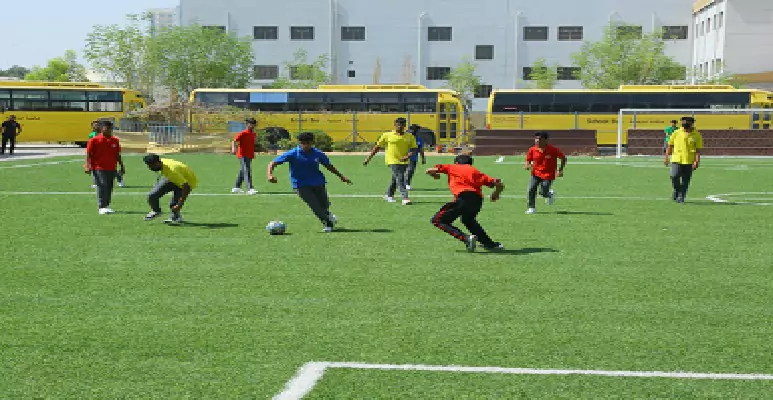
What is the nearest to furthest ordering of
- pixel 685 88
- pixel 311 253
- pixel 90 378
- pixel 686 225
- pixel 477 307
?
pixel 90 378 < pixel 477 307 < pixel 311 253 < pixel 686 225 < pixel 685 88

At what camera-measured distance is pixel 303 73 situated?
235 feet

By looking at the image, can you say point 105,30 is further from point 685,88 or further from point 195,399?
point 195,399

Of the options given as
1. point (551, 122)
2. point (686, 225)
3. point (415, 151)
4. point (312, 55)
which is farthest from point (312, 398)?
point (312, 55)

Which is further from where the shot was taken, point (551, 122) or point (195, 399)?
point (551, 122)

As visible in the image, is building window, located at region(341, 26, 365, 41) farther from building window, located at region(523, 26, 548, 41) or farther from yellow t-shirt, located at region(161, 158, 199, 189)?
yellow t-shirt, located at region(161, 158, 199, 189)

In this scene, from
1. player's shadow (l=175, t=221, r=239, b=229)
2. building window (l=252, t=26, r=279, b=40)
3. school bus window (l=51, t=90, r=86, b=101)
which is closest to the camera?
player's shadow (l=175, t=221, r=239, b=229)

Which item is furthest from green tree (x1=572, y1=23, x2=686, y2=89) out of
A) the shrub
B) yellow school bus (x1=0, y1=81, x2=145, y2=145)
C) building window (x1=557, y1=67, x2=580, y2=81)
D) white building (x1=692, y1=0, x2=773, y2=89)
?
yellow school bus (x1=0, y1=81, x2=145, y2=145)

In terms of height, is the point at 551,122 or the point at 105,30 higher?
the point at 105,30

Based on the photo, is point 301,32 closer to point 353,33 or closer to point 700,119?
point 353,33

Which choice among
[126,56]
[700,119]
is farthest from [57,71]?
[700,119]

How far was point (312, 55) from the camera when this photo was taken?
75.0 meters

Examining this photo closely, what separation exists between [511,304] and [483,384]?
8.36ft

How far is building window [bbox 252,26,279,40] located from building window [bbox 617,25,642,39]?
91.5 feet

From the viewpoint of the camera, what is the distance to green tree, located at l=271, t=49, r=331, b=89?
232 feet
